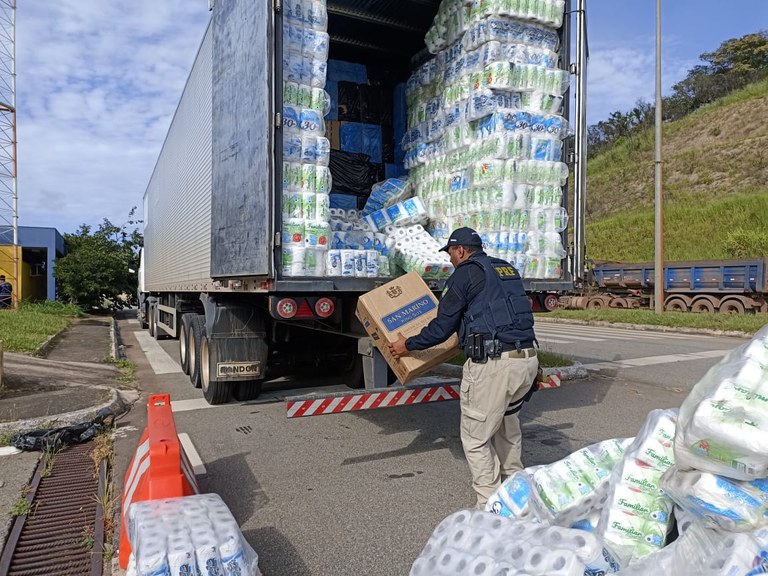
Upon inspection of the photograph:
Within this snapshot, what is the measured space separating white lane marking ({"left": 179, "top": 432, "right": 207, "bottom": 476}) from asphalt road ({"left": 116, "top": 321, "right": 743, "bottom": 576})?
0.06 metres

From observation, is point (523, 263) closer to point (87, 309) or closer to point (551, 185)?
point (551, 185)

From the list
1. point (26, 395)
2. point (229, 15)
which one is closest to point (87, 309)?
point (26, 395)

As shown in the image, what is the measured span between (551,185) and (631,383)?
3.98 meters

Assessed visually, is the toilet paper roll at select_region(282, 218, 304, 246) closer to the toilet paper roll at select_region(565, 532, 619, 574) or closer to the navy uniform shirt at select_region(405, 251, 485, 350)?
the navy uniform shirt at select_region(405, 251, 485, 350)

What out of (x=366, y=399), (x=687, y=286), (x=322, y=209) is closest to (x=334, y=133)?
(x=322, y=209)

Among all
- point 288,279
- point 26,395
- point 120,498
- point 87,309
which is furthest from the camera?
point 87,309

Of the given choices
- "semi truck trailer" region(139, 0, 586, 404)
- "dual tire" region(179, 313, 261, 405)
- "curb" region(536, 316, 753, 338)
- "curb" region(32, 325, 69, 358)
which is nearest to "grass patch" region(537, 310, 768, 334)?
→ "curb" region(536, 316, 753, 338)

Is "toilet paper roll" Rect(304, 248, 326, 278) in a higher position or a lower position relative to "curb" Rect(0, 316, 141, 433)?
higher

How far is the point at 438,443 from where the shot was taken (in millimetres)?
5582

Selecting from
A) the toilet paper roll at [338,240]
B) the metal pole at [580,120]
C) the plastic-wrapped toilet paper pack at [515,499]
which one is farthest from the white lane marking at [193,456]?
the metal pole at [580,120]

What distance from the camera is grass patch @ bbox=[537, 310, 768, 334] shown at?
16.1 m

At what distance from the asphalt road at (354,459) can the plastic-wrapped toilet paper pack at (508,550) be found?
102cm

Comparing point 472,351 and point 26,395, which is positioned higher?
point 472,351

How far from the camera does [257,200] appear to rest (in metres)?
5.13
